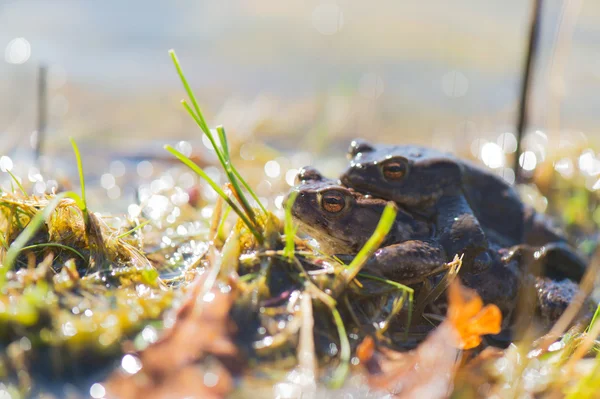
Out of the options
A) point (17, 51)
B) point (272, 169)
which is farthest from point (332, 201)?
point (17, 51)

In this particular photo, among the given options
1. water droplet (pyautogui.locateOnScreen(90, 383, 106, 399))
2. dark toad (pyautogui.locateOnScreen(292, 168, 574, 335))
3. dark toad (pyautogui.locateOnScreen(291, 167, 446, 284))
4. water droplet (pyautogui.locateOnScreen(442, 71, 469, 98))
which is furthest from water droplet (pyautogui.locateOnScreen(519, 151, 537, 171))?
water droplet (pyautogui.locateOnScreen(90, 383, 106, 399))

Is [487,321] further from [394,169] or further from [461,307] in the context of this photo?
[394,169]

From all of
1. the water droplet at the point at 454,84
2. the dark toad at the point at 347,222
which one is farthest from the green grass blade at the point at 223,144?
the water droplet at the point at 454,84

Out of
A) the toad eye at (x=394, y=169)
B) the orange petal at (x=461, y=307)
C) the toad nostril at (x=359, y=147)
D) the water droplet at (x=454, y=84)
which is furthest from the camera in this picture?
the water droplet at (x=454, y=84)

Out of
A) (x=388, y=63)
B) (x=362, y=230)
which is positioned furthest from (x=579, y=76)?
(x=362, y=230)

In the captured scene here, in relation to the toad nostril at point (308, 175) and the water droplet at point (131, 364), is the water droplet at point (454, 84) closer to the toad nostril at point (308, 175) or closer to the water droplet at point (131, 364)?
the toad nostril at point (308, 175)
